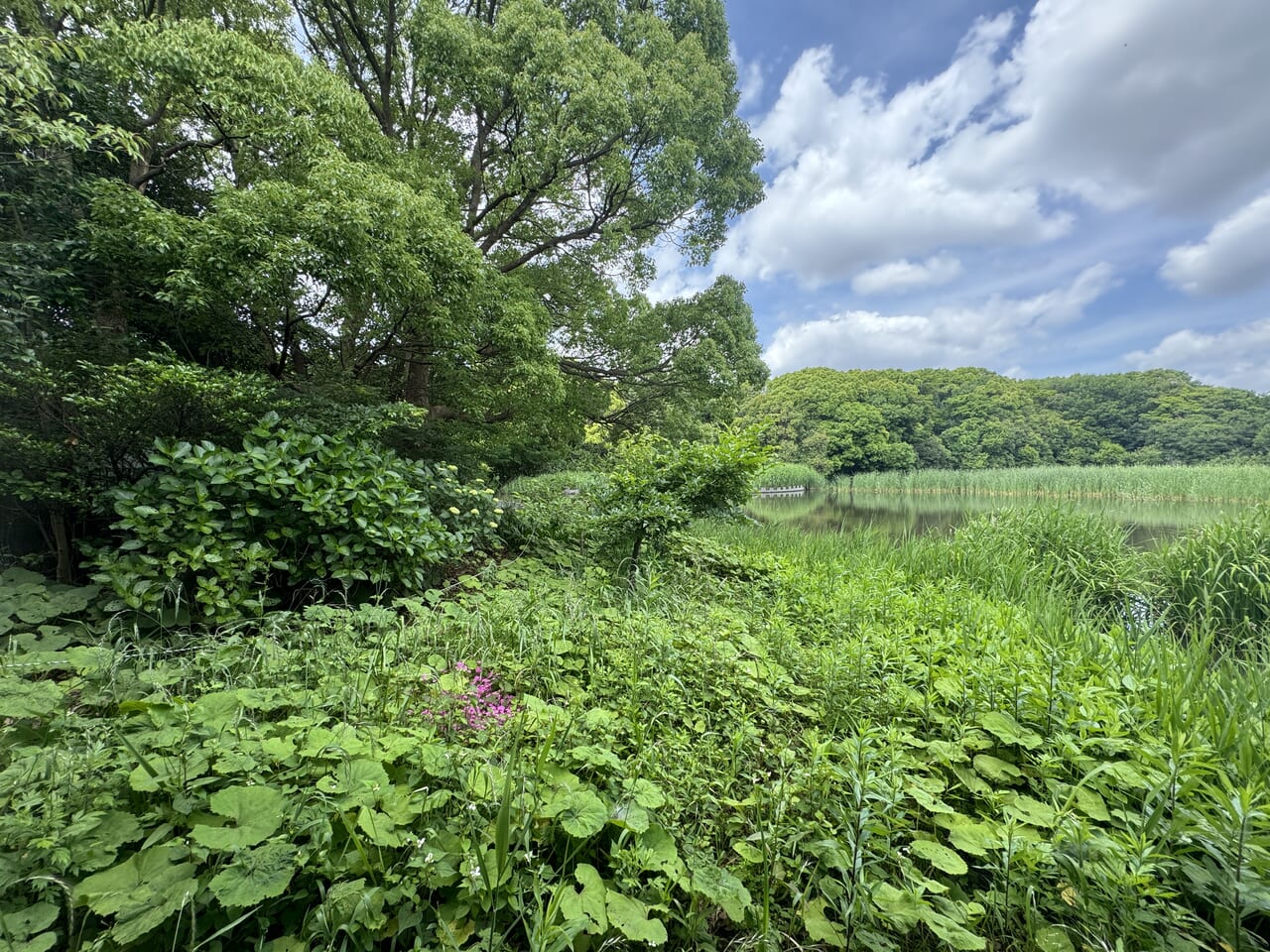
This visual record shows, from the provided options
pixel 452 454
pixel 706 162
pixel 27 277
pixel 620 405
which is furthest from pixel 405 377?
pixel 706 162

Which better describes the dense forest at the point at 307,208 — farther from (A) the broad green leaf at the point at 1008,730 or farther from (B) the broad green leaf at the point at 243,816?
(A) the broad green leaf at the point at 1008,730

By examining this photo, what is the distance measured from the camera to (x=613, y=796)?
1156 millimetres

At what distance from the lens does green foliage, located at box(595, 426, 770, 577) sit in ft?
10.9

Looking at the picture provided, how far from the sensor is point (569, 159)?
5812mm

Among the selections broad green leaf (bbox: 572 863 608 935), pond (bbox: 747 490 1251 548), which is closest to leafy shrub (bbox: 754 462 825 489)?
pond (bbox: 747 490 1251 548)

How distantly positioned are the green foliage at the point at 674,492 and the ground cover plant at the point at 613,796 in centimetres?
137

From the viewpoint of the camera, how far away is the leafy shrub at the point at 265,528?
214 cm

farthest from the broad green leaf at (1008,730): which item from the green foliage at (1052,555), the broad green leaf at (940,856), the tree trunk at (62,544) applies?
the tree trunk at (62,544)

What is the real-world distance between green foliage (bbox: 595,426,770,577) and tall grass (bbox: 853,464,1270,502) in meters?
7.87

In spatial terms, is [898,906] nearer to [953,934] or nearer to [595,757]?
[953,934]

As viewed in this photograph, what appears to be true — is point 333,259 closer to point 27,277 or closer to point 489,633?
point 27,277

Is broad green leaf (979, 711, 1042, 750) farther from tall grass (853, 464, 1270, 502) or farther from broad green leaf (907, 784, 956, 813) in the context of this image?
tall grass (853, 464, 1270, 502)

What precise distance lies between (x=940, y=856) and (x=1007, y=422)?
39.0 meters

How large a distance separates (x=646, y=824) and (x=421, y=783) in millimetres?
542
